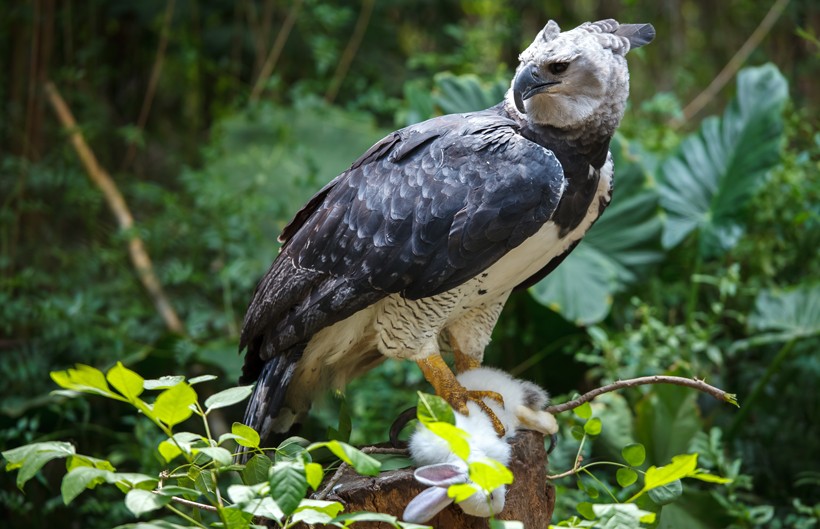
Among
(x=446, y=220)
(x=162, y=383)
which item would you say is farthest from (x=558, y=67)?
(x=162, y=383)

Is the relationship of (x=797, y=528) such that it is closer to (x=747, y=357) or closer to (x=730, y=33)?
(x=747, y=357)

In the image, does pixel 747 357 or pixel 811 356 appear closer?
pixel 811 356

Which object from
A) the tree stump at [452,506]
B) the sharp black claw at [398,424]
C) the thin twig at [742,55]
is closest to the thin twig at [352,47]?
the thin twig at [742,55]

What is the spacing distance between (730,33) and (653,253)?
2434 millimetres

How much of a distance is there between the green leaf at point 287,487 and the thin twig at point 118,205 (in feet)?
8.54

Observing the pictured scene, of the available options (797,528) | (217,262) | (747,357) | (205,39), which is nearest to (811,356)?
(747,357)

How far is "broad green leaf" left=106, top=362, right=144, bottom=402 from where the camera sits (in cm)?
117

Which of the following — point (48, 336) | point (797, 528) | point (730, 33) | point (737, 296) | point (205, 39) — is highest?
point (205, 39)

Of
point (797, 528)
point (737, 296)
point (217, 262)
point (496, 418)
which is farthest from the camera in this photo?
point (217, 262)

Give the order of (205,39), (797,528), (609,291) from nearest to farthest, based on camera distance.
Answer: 1. (797,528)
2. (609,291)
3. (205,39)

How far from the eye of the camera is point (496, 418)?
5.97 feet

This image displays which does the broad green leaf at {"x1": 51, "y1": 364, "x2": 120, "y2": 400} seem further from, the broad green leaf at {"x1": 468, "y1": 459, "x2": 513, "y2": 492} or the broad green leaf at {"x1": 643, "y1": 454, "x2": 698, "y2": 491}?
the broad green leaf at {"x1": 643, "y1": 454, "x2": 698, "y2": 491}

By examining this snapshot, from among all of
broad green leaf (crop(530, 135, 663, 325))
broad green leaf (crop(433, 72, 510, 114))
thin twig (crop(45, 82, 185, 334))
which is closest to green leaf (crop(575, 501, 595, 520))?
broad green leaf (crop(530, 135, 663, 325))

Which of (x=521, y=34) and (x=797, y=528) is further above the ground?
(x=521, y=34)
